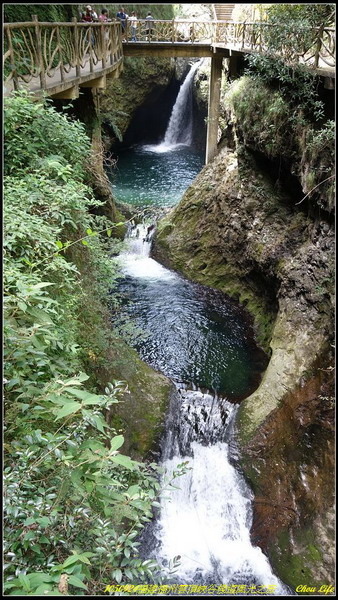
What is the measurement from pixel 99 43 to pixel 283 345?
30.6 feet

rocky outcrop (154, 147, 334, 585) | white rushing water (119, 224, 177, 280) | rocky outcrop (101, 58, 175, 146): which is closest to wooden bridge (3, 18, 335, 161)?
rocky outcrop (154, 147, 334, 585)

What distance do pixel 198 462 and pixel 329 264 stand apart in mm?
4630

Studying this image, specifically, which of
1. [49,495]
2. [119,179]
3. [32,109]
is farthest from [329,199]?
[119,179]

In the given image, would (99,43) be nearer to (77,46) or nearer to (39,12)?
(39,12)

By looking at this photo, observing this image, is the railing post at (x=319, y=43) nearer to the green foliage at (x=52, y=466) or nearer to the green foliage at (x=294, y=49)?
the green foliage at (x=294, y=49)

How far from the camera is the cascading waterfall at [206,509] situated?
6598mm

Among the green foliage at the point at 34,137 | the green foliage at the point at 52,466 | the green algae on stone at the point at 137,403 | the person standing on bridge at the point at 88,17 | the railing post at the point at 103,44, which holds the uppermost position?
the person standing on bridge at the point at 88,17

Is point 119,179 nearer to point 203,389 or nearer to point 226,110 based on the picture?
point 226,110

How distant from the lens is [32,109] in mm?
6008

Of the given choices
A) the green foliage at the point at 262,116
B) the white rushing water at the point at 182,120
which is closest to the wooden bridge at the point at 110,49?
the green foliage at the point at 262,116

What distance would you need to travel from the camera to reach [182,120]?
1099 inches

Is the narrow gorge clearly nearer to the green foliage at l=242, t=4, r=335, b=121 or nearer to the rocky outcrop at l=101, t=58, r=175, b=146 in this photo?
the green foliage at l=242, t=4, r=335, b=121

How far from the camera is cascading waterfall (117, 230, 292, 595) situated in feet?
21.6

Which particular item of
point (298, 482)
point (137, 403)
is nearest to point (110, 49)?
point (137, 403)
